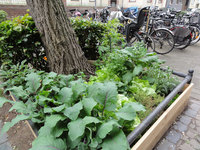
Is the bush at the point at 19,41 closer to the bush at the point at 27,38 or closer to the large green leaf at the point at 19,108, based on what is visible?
the bush at the point at 27,38

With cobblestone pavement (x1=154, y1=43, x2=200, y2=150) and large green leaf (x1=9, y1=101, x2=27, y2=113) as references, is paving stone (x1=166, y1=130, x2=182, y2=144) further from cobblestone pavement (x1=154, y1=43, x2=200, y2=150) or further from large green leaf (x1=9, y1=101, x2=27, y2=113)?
large green leaf (x1=9, y1=101, x2=27, y2=113)

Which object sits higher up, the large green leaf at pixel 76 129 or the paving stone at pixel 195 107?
the large green leaf at pixel 76 129

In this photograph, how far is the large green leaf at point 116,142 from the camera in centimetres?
108

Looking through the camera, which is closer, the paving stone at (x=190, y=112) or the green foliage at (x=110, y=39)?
the paving stone at (x=190, y=112)

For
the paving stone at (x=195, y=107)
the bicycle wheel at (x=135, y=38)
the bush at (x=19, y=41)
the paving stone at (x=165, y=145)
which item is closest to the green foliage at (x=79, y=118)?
the paving stone at (x=165, y=145)

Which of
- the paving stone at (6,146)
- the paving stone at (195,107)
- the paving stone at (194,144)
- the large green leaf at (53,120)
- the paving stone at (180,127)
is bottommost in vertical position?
the paving stone at (6,146)

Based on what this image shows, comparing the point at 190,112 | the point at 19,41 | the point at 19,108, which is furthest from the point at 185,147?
the point at 19,41

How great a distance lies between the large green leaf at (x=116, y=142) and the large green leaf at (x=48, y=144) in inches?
12.8

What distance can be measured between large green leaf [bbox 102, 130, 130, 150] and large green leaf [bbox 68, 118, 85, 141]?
0.22 metres

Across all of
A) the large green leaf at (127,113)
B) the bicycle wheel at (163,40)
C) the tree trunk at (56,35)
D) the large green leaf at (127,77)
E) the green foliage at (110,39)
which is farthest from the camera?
the bicycle wheel at (163,40)

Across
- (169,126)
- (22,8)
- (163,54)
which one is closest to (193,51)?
(163,54)

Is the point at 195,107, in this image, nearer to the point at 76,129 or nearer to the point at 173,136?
the point at 173,136

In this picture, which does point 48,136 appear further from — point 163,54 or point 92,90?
point 163,54

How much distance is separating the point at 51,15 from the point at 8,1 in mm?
18303
